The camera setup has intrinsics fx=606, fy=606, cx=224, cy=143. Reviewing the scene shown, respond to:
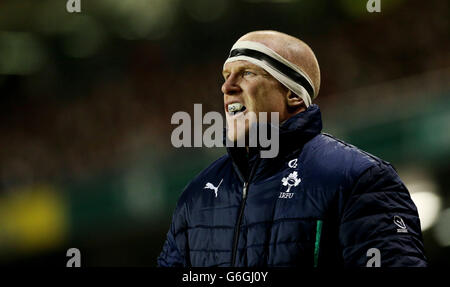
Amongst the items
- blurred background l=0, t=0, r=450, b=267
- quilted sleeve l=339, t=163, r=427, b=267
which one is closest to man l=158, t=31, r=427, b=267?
quilted sleeve l=339, t=163, r=427, b=267

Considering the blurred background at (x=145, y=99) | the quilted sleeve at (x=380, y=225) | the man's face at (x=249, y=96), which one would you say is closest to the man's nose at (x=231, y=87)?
the man's face at (x=249, y=96)

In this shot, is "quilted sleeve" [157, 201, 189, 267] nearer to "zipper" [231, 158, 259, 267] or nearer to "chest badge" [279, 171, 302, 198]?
"zipper" [231, 158, 259, 267]

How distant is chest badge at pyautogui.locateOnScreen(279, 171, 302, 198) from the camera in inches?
82.0

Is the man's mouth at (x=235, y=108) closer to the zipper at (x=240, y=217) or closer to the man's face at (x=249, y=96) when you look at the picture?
the man's face at (x=249, y=96)

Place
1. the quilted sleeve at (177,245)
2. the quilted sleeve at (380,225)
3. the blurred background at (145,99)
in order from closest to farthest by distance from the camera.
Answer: the quilted sleeve at (380,225) < the quilted sleeve at (177,245) < the blurred background at (145,99)

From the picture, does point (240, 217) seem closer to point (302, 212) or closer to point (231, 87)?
point (302, 212)

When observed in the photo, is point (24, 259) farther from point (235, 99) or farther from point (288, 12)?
point (235, 99)

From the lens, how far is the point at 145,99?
7418 mm

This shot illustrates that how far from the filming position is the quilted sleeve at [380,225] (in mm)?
1875

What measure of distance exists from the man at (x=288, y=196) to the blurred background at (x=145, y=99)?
12.1 ft

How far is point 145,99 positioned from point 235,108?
522 centimetres

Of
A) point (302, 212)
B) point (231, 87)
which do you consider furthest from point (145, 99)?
point (302, 212)

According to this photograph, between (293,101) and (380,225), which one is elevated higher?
(293,101)

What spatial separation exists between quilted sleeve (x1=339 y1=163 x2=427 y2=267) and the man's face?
0.47m
